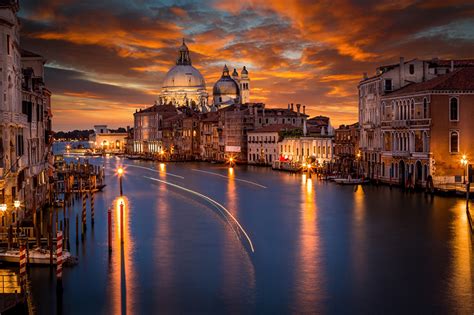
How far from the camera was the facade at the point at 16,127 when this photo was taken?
55.0 ft

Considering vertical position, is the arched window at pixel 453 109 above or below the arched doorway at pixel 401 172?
above

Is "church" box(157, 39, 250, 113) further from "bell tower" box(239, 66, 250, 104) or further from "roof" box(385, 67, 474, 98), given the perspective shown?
"roof" box(385, 67, 474, 98)

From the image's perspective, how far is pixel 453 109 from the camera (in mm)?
29797

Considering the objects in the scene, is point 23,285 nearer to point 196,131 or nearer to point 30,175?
point 30,175

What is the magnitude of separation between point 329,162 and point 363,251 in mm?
30280

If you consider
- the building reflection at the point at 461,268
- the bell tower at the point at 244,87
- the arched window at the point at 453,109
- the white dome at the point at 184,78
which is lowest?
the building reflection at the point at 461,268

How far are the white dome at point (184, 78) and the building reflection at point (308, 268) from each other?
3258 inches

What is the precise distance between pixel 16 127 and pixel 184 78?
292 feet

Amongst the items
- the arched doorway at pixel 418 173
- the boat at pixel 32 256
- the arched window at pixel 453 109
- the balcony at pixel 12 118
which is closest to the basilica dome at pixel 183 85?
the arched doorway at pixel 418 173

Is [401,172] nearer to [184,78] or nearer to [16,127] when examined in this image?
[16,127]

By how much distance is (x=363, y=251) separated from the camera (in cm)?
1719

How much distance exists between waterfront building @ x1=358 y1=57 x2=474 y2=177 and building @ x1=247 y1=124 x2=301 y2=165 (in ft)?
62.1

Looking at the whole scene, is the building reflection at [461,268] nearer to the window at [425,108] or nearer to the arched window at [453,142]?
the arched window at [453,142]

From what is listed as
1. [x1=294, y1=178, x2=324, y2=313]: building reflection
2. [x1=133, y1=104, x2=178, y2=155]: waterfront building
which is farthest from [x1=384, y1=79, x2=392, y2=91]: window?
[x1=133, y1=104, x2=178, y2=155]: waterfront building
